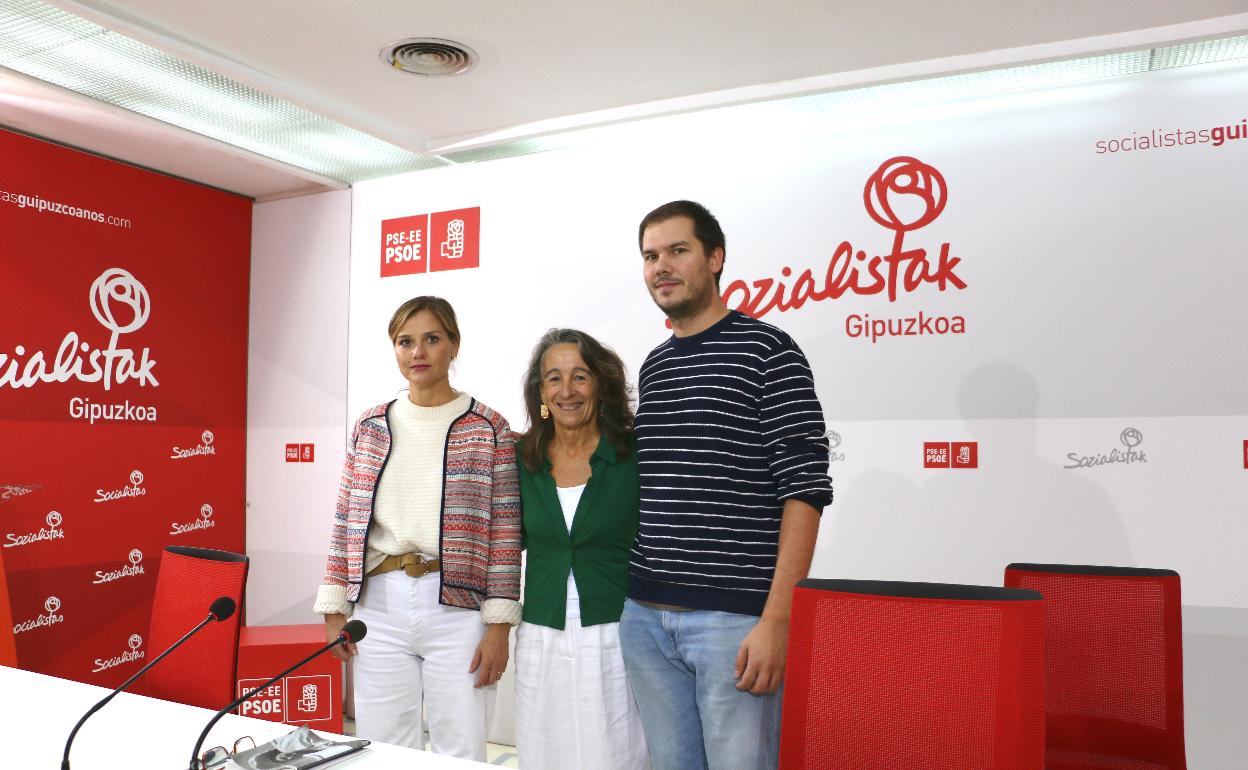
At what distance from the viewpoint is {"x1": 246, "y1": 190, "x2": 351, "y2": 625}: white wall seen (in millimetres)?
4559

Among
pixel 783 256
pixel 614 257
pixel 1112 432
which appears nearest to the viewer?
pixel 1112 432

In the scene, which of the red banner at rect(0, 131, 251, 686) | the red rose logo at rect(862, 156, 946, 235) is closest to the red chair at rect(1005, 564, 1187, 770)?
the red rose logo at rect(862, 156, 946, 235)

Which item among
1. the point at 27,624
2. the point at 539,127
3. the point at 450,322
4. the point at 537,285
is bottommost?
the point at 27,624

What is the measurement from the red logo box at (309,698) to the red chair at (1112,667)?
2750 millimetres

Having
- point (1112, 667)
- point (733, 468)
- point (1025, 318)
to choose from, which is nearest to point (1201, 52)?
point (1025, 318)

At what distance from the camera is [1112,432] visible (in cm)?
308

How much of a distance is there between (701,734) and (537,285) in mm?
2547

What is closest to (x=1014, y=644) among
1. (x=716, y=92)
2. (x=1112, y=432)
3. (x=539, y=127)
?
(x=1112, y=432)

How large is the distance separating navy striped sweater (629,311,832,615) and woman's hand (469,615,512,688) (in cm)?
51

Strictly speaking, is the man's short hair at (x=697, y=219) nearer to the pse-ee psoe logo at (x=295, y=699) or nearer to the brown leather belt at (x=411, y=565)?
the brown leather belt at (x=411, y=565)

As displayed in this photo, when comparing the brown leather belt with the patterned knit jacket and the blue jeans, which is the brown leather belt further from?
the blue jeans

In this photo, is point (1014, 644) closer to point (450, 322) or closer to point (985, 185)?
point (450, 322)

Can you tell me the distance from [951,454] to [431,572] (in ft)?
6.47

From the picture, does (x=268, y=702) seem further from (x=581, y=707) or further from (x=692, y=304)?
(x=692, y=304)
